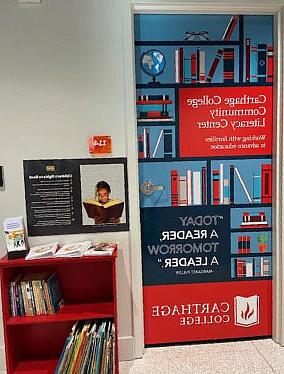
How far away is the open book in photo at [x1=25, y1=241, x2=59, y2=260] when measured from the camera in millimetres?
2135

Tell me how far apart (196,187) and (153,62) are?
90 cm

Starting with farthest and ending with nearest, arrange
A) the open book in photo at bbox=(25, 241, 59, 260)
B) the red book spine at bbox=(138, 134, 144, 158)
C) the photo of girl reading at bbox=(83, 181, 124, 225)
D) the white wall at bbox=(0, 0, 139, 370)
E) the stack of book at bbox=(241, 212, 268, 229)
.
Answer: the stack of book at bbox=(241, 212, 268, 229), the red book spine at bbox=(138, 134, 144, 158), the photo of girl reading at bbox=(83, 181, 124, 225), the white wall at bbox=(0, 0, 139, 370), the open book in photo at bbox=(25, 241, 59, 260)

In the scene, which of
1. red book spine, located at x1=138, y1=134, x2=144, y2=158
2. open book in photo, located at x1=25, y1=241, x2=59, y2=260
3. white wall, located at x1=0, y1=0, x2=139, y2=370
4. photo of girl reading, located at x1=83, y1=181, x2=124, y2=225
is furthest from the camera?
red book spine, located at x1=138, y1=134, x2=144, y2=158

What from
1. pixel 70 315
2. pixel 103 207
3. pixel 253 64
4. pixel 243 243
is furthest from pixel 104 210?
pixel 253 64

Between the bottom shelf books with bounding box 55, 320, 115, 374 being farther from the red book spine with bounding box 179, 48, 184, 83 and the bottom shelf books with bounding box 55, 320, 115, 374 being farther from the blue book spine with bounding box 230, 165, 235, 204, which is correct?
the red book spine with bounding box 179, 48, 184, 83

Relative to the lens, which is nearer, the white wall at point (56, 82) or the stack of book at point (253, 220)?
the white wall at point (56, 82)

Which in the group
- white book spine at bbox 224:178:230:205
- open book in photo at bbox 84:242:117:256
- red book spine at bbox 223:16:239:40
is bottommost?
open book in photo at bbox 84:242:117:256

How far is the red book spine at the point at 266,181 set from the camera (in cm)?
259

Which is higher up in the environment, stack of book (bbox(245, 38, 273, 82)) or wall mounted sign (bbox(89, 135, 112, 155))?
stack of book (bbox(245, 38, 273, 82))

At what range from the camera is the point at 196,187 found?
2566 mm

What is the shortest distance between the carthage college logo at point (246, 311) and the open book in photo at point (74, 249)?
46.2 inches

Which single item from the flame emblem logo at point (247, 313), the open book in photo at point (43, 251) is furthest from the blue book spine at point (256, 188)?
the open book in photo at point (43, 251)

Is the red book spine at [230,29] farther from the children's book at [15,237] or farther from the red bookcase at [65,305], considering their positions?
the children's book at [15,237]

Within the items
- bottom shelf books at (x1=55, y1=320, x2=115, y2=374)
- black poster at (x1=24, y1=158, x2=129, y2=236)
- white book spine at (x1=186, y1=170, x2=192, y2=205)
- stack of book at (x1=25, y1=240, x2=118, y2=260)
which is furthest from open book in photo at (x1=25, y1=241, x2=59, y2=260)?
white book spine at (x1=186, y1=170, x2=192, y2=205)
